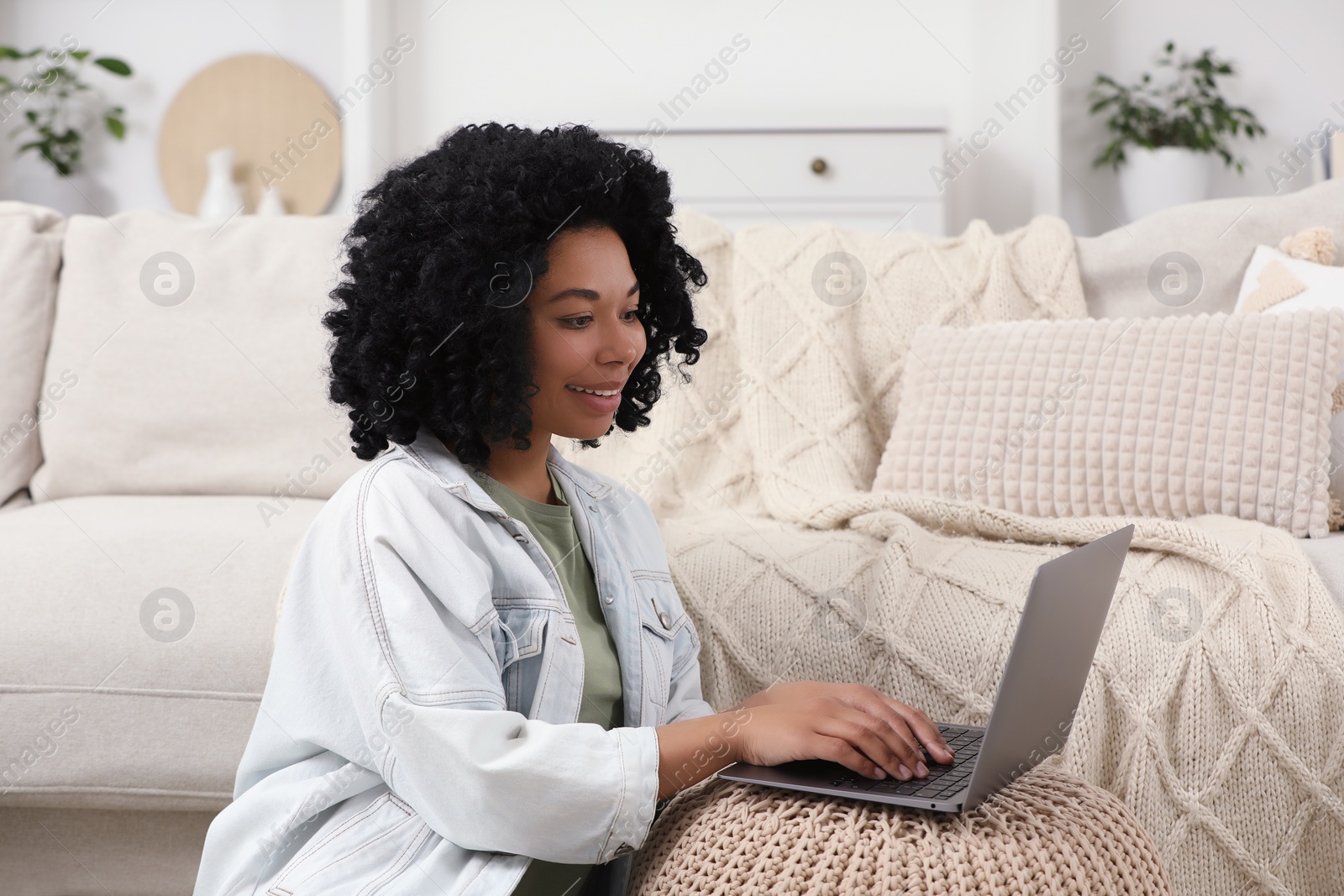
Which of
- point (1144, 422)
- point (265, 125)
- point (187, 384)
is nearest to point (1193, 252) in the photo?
point (1144, 422)

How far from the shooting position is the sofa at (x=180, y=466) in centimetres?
111

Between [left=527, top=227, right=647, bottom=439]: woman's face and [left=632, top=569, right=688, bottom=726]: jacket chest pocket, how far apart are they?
0.52ft

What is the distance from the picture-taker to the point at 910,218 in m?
2.65

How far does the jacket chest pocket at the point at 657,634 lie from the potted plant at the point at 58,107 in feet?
8.53

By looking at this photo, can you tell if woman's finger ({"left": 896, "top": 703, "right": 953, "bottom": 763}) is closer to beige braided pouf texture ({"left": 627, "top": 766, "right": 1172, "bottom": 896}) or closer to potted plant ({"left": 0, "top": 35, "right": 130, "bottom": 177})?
beige braided pouf texture ({"left": 627, "top": 766, "right": 1172, "bottom": 896})

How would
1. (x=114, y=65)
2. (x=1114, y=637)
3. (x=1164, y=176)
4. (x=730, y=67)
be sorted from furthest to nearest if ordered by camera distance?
(x=730, y=67) → (x=114, y=65) → (x=1164, y=176) → (x=1114, y=637)

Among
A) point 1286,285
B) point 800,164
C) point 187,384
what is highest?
point 800,164

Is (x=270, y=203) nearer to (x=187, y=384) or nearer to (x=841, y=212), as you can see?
(x=187, y=384)

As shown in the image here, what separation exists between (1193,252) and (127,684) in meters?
1.56

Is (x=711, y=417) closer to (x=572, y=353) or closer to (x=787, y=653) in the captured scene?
(x=787, y=653)

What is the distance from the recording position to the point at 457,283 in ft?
2.47

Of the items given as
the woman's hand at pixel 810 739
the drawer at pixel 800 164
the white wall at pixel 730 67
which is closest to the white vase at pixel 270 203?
the white wall at pixel 730 67

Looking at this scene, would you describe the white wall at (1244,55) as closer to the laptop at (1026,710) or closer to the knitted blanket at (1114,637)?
the knitted blanket at (1114,637)

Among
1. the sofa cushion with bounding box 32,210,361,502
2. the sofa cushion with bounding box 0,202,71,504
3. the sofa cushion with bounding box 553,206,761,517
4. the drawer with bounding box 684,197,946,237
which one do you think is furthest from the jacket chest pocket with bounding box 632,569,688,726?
the drawer with bounding box 684,197,946,237
